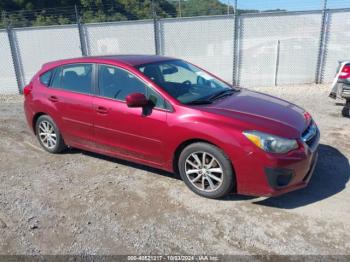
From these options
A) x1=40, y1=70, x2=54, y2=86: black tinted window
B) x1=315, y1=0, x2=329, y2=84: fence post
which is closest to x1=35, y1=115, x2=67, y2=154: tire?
x1=40, y1=70, x2=54, y2=86: black tinted window

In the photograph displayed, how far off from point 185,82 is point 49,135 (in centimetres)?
253

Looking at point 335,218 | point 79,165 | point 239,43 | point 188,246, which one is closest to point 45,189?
point 79,165

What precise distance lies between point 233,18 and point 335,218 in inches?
341

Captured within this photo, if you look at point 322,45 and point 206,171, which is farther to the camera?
point 322,45

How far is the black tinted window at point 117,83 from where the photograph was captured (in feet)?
14.2

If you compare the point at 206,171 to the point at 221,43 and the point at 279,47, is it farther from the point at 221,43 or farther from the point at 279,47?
the point at 279,47

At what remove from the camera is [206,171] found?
153 inches

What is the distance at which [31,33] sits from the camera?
11.8 metres

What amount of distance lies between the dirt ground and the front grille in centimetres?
60

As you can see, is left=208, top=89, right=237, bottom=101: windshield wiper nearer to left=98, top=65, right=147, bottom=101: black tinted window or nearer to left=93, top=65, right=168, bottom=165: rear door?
left=93, top=65, right=168, bottom=165: rear door

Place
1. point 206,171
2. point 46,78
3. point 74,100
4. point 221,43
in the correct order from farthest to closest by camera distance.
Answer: point 221,43, point 46,78, point 74,100, point 206,171

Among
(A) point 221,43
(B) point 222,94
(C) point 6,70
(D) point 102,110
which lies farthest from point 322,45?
(C) point 6,70

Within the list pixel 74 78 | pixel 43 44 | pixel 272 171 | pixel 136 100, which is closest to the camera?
pixel 272 171

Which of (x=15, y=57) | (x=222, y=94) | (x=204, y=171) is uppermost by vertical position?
(x=222, y=94)
